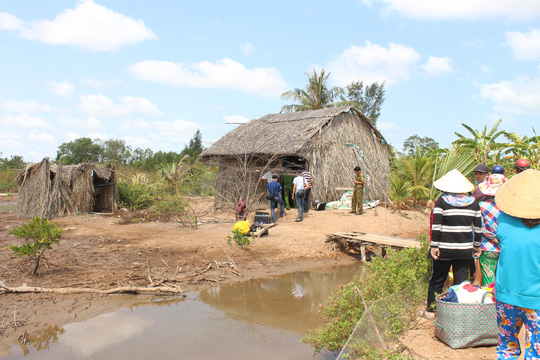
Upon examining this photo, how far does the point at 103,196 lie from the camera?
1609cm

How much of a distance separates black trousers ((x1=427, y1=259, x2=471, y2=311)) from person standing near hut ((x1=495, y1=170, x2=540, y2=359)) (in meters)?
1.32

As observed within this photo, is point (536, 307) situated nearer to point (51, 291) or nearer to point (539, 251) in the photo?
point (539, 251)

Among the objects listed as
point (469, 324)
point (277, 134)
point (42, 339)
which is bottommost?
point (42, 339)

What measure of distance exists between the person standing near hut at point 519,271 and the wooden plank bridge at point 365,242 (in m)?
4.99

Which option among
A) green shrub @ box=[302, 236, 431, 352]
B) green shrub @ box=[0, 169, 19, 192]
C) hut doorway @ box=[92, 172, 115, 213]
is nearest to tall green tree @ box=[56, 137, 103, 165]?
green shrub @ box=[0, 169, 19, 192]

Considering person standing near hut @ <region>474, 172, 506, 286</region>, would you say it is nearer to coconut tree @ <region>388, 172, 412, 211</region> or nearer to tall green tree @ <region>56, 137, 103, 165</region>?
coconut tree @ <region>388, 172, 412, 211</region>

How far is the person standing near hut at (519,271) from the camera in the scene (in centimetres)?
270

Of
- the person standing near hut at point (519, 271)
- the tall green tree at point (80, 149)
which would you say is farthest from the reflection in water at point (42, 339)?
the tall green tree at point (80, 149)

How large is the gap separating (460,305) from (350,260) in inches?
210

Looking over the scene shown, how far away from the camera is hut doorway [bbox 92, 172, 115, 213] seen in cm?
1572

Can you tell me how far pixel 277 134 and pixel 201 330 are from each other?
10.3 m

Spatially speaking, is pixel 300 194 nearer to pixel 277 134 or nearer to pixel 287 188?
pixel 287 188

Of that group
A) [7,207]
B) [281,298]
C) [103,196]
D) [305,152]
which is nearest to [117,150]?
[7,207]

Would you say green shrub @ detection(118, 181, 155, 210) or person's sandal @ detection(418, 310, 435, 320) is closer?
person's sandal @ detection(418, 310, 435, 320)
